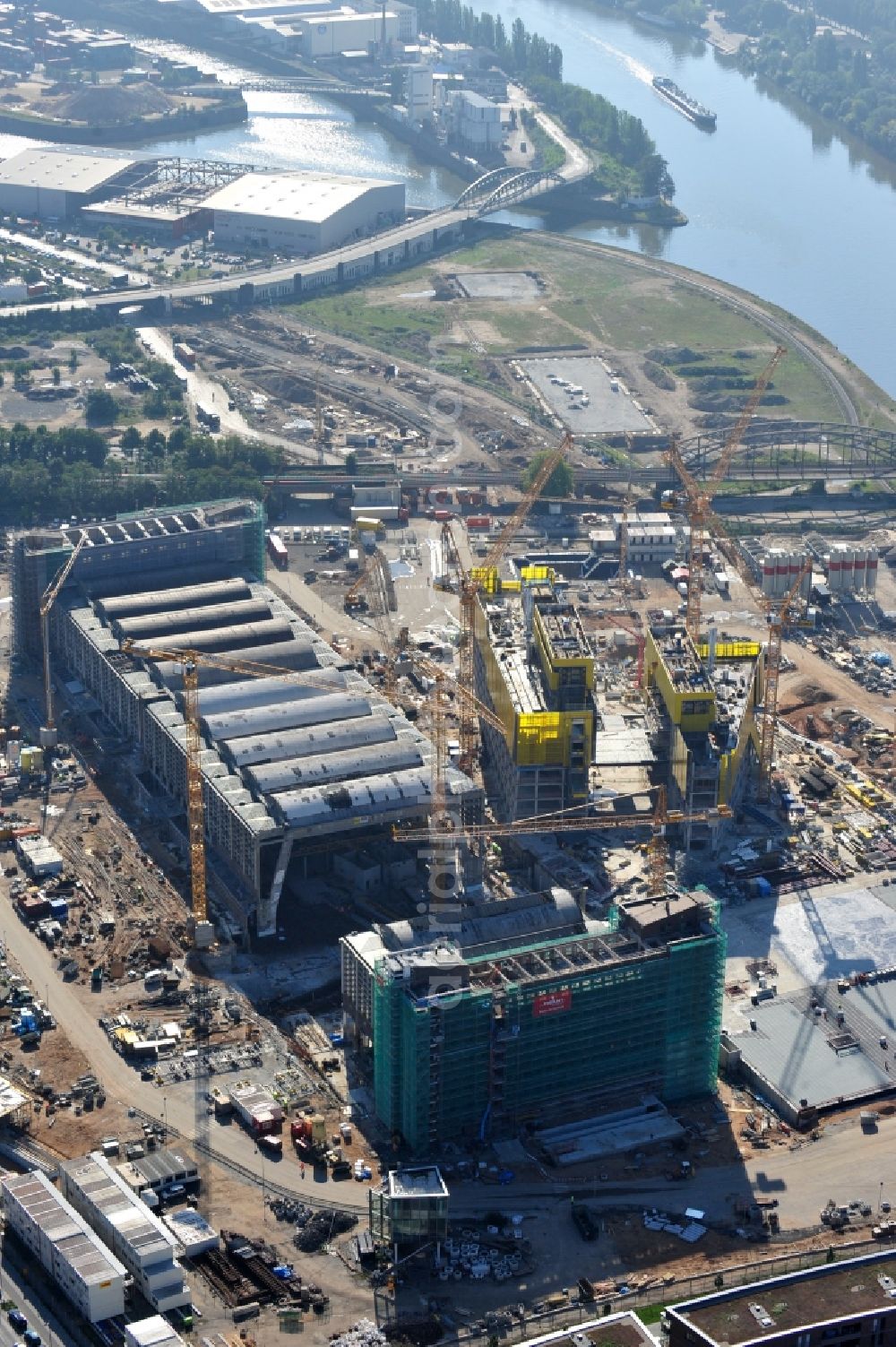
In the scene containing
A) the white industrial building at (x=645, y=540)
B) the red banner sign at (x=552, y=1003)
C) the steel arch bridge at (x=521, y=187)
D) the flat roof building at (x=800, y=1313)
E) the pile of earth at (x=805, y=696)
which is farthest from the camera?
the steel arch bridge at (x=521, y=187)

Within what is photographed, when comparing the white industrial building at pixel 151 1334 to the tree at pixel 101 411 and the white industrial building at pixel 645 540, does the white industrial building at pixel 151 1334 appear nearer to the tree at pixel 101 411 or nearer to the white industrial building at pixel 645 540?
the white industrial building at pixel 645 540

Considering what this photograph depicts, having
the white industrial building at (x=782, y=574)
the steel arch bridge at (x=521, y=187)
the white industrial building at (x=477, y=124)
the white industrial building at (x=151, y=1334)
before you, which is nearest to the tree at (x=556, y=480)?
the white industrial building at (x=782, y=574)

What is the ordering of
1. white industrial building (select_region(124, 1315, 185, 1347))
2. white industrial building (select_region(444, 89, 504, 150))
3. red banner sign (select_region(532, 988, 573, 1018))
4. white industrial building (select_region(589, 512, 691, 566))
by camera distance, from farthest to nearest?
white industrial building (select_region(444, 89, 504, 150))
white industrial building (select_region(589, 512, 691, 566))
red banner sign (select_region(532, 988, 573, 1018))
white industrial building (select_region(124, 1315, 185, 1347))

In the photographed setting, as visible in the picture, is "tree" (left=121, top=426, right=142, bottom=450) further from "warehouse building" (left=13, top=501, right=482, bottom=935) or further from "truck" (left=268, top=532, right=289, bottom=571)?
"warehouse building" (left=13, top=501, right=482, bottom=935)

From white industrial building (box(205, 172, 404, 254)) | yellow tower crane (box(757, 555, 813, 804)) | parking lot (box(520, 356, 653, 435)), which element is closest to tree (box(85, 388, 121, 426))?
parking lot (box(520, 356, 653, 435))

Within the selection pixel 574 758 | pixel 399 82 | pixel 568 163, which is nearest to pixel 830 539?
pixel 574 758

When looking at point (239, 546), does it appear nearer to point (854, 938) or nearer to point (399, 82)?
point (854, 938)

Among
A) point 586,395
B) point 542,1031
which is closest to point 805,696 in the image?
point 542,1031
